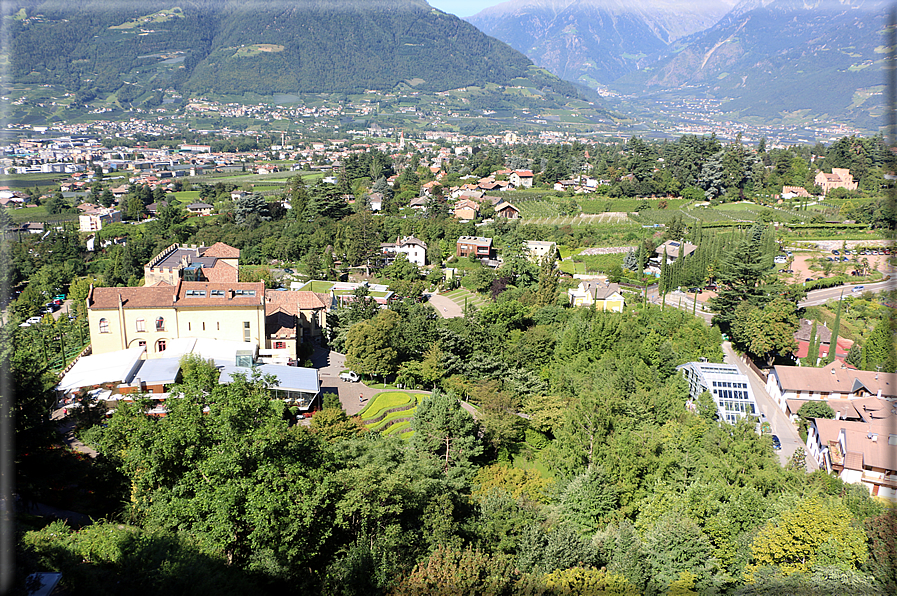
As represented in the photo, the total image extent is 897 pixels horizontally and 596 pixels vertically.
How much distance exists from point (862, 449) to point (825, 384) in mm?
5100

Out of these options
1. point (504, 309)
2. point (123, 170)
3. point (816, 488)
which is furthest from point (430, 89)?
point (816, 488)

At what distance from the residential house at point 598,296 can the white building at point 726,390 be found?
7909mm

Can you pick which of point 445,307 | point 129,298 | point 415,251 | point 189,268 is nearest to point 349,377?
point 129,298

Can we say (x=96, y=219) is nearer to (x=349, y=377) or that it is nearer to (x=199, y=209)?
(x=199, y=209)

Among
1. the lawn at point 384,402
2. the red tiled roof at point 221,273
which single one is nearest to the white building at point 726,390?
the lawn at point 384,402

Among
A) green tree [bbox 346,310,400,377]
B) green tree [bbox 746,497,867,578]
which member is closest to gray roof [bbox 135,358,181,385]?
green tree [bbox 346,310,400,377]

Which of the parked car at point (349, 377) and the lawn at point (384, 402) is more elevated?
the parked car at point (349, 377)

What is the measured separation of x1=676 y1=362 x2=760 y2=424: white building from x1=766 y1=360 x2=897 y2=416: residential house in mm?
1627

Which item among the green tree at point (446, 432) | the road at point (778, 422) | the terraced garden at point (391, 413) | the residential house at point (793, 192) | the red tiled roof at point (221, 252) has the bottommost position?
the road at point (778, 422)

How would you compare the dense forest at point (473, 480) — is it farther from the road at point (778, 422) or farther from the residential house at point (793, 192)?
the residential house at point (793, 192)

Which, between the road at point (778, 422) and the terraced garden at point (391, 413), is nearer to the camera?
the terraced garden at point (391, 413)

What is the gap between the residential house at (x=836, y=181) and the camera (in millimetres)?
55500

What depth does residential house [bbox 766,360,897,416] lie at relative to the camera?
21.4 m

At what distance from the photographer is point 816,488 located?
556 inches
